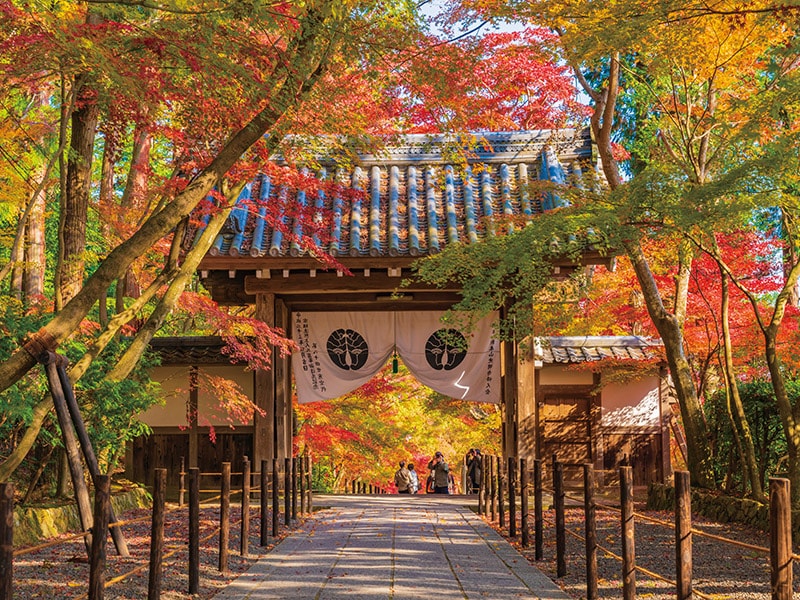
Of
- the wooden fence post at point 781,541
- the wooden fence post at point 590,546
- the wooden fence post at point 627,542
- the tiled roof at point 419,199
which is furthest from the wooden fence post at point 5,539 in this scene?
the tiled roof at point 419,199

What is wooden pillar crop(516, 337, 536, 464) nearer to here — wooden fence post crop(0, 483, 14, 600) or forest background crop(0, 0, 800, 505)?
forest background crop(0, 0, 800, 505)

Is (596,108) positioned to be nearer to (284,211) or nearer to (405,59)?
(284,211)

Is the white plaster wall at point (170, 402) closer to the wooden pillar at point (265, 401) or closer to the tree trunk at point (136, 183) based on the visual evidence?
the tree trunk at point (136, 183)

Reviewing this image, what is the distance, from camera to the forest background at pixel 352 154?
262 inches

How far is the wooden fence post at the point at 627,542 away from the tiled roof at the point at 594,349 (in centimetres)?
1042

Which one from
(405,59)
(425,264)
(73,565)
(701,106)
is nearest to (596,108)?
(701,106)

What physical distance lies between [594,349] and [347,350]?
4.85 m

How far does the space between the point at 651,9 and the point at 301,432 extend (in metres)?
14.0

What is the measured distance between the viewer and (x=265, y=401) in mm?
13258

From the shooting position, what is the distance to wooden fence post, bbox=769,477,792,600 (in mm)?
3703

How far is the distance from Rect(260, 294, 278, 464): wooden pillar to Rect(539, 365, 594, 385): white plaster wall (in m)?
5.75

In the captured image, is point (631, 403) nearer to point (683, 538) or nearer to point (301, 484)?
point (301, 484)

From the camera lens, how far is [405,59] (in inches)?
276

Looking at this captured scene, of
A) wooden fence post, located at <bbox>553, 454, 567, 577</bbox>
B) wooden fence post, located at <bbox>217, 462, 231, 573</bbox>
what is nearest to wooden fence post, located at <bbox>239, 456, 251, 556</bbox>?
wooden fence post, located at <bbox>217, 462, 231, 573</bbox>
